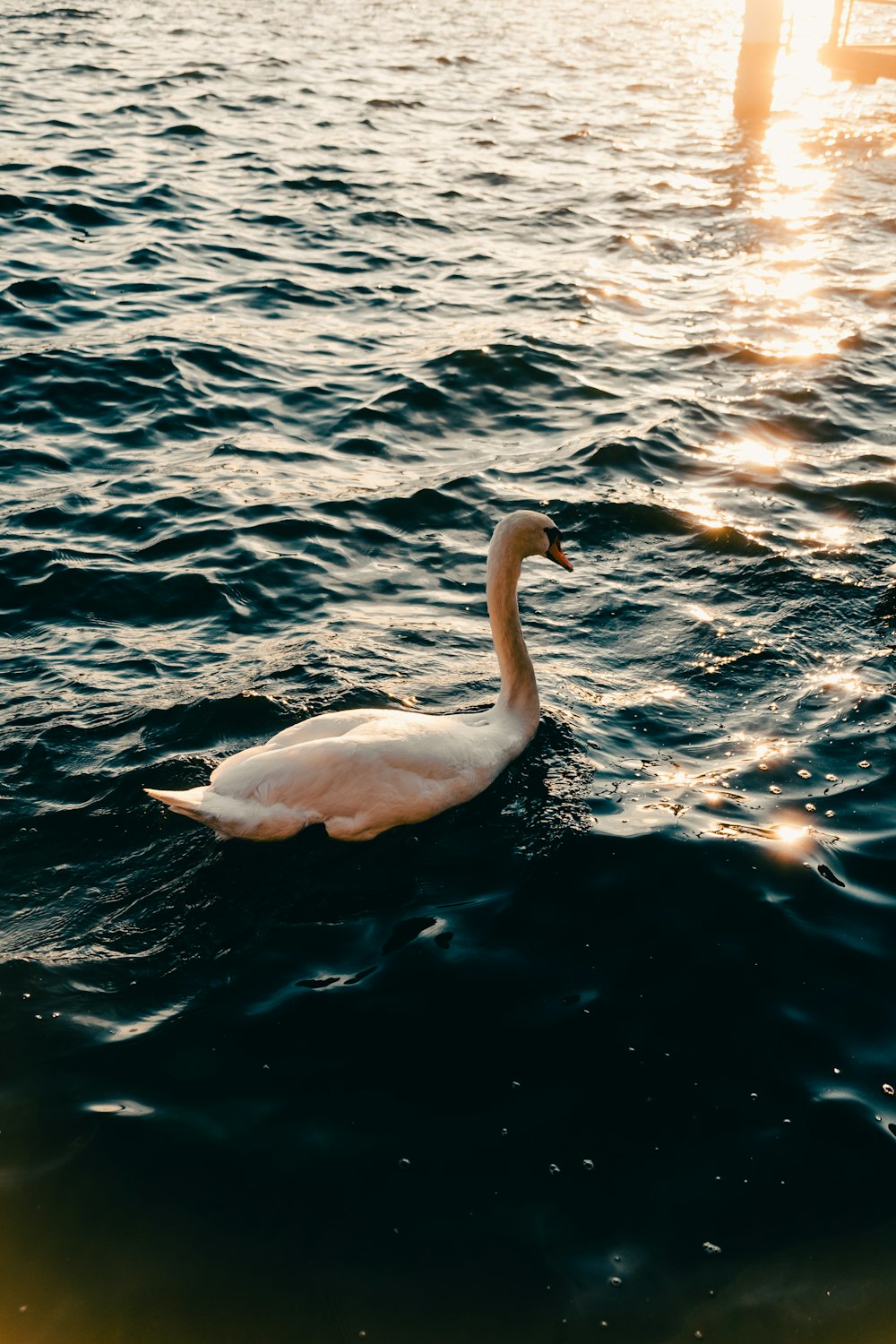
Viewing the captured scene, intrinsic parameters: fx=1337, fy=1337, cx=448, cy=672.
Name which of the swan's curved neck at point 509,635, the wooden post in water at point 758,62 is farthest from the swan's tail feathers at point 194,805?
the wooden post in water at point 758,62

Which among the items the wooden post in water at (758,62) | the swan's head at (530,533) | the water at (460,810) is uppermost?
the wooden post in water at (758,62)

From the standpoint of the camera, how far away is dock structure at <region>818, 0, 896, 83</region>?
2243cm

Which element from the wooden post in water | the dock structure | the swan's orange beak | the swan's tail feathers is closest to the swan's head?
the swan's orange beak

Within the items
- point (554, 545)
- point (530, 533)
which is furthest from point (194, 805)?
point (554, 545)

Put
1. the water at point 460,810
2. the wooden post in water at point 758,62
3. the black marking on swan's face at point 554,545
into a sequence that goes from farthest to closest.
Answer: the wooden post in water at point 758,62, the black marking on swan's face at point 554,545, the water at point 460,810

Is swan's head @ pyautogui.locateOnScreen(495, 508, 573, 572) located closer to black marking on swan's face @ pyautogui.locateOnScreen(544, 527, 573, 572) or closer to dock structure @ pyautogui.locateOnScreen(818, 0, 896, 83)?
black marking on swan's face @ pyautogui.locateOnScreen(544, 527, 573, 572)

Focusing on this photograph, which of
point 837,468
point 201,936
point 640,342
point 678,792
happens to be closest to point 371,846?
point 201,936

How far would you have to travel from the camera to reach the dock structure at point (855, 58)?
22.4 metres

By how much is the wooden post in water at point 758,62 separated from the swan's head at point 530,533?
21010 mm

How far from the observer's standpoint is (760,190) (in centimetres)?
2009

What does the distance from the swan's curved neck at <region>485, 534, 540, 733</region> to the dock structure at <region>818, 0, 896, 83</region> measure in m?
18.6

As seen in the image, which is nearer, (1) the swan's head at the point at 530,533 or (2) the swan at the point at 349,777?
(2) the swan at the point at 349,777

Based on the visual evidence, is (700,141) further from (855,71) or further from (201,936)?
(201,936)

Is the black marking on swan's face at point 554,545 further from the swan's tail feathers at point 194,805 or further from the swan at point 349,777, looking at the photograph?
the swan's tail feathers at point 194,805
